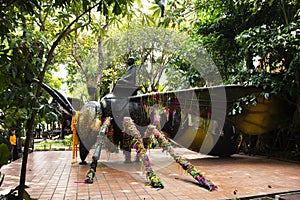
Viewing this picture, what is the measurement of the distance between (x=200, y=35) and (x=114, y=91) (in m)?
3.94

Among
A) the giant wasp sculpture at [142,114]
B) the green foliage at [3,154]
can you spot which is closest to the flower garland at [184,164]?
the giant wasp sculpture at [142,114]

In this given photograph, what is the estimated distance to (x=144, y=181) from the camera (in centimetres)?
454

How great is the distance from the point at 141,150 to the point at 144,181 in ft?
1.76

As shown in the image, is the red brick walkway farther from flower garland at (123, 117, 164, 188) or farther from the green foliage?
the green foliage

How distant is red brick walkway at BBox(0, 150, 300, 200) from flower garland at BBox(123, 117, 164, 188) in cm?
12

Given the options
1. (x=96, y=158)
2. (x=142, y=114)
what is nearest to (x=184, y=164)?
(x=96, y=158)

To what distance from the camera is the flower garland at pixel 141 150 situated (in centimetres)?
412

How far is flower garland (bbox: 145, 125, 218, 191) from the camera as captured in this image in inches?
160

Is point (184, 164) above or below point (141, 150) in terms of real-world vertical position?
below

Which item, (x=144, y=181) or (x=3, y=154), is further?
(x=144, y=181)

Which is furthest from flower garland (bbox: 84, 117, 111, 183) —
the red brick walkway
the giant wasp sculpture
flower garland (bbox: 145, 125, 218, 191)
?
flower garland (bbox: 145, 125, 218, 191)

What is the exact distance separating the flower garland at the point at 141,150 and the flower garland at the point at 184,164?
1.03 ft

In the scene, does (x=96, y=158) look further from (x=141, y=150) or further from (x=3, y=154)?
(x=3, y=154)

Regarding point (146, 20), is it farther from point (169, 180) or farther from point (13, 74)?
point (169, 180)
